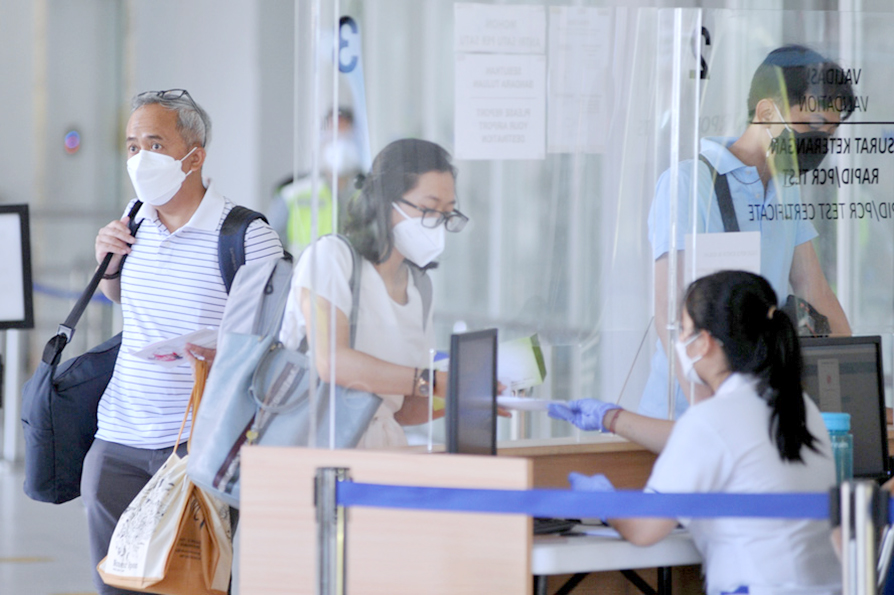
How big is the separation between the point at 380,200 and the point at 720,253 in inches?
35.3

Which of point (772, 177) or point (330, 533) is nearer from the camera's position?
point (330, 533)

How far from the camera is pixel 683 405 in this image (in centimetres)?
276

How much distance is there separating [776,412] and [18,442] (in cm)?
591

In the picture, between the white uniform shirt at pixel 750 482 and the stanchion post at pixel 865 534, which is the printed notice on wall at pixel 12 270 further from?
the stanchion post at pixel 865 534

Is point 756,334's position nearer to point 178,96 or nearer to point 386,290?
point 386,290

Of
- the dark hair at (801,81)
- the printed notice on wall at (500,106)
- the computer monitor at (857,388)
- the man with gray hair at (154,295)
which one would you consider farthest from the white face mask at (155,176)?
the computer monitor at (857,388)

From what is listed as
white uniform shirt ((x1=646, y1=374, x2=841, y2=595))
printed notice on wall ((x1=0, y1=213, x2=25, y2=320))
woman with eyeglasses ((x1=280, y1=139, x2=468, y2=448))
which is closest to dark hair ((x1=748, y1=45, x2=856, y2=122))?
woman with eyeglasses ((x1=280, y1=139, x2=468, y2=448))

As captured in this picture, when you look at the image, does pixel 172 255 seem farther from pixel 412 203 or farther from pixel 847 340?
pixel 847 340

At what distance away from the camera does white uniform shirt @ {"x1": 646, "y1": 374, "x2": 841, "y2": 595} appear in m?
2.15

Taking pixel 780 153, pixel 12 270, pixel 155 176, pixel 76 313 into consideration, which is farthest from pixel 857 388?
pixel 12 270

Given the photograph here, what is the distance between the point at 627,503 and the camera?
2.07 meters

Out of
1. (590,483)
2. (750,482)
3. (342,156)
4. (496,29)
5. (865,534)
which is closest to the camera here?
(865,534)

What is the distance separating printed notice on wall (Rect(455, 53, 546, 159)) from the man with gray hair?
67 cm

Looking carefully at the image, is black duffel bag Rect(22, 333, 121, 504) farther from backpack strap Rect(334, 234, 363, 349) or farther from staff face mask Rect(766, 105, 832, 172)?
staff face mask Rect(766, 105, 832, 172)
